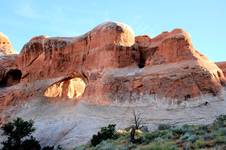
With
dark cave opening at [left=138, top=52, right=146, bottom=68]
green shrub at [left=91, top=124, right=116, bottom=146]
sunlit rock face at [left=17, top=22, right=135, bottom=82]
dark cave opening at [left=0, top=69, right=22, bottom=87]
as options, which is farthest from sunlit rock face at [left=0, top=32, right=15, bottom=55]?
green shrub at [left=91, top=124, right=116, bottom=146]

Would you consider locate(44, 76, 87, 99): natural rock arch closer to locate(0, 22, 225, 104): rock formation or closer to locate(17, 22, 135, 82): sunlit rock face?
locate(0, 22, 225, 104): rock formation

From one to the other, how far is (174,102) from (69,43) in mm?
14667

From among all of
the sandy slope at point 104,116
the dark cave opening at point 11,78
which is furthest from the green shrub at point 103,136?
the dark cave opening at point 11,78

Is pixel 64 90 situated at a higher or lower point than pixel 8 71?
Answer: lower

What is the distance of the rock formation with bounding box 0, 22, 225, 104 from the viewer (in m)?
34.6

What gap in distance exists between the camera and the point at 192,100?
1320 inches

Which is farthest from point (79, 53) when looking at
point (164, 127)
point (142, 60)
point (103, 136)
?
point (103, 136)

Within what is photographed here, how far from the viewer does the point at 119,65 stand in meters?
38.7

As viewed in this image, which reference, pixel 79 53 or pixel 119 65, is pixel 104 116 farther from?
pixel 79 53

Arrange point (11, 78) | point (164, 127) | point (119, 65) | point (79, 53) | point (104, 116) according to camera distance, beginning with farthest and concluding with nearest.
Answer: point (11, 78), point (79, 53), point (119, 65), point (104, 116), point (164, 127)

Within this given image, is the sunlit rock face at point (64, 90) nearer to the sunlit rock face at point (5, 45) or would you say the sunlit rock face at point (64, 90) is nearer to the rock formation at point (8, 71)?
Answer: the rock formation at point (8, 71)

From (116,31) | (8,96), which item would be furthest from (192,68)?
(8,96)

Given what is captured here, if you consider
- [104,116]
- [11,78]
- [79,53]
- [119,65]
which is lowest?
[104,116]

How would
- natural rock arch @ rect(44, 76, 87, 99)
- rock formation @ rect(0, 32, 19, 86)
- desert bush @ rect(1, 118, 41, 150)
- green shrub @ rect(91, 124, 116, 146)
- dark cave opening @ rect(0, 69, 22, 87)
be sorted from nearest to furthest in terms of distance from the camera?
green shrub @ rect(91, 124, 116, 146) → desert bush @ rect(1, 118, 41, 150) → natural rock arch @ rect(44, 76, 87, 99) → rock formation @ rect(0, 32, 19, 86) → dark cave opening @ rect(0, 69, 22, 87)
